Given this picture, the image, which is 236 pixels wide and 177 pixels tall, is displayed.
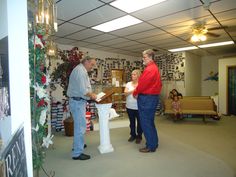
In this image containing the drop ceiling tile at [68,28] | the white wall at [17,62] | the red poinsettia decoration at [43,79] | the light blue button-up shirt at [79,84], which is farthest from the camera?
the drop ceiling tile at [68,28]

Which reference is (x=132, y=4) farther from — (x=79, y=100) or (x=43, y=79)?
(x=43, y=79)

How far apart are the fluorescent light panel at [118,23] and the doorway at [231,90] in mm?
5047

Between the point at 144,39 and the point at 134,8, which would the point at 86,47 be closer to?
the point at 144,39

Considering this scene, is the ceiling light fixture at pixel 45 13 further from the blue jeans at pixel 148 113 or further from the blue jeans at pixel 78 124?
the blue jeans at pixel 148 113

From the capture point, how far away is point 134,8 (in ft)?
10.5

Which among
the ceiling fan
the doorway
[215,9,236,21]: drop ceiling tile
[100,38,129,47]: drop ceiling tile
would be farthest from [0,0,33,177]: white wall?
the doorway

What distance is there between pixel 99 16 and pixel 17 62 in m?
2.33

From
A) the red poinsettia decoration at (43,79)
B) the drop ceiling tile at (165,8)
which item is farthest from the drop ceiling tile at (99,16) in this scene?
the red poinsettia decoration at (43,79)

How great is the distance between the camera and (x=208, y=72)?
8820 mm

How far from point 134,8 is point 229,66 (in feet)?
18.0

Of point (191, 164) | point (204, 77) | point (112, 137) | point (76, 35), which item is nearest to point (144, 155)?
point (191, 164)

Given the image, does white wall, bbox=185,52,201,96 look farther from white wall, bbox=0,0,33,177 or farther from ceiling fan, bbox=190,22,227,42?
white wall, bbox=0,0,33,177

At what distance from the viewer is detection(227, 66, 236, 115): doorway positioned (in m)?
7.07

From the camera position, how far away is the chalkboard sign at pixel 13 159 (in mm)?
869
